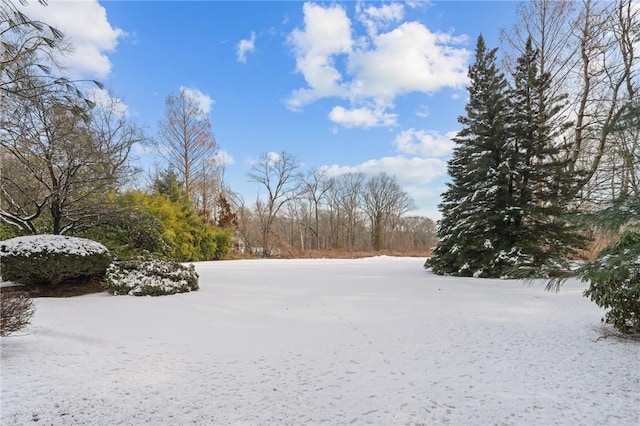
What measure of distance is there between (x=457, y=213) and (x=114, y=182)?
9592mm

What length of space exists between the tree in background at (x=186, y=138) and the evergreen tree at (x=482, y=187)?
53.8ft

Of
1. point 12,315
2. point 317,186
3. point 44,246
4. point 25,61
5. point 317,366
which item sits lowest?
point 317,366

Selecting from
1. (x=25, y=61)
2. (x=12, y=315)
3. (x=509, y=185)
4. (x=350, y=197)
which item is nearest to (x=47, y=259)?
(x=12, y=315)

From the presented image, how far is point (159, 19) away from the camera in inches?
278

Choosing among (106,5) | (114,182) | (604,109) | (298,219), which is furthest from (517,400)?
(298,219)

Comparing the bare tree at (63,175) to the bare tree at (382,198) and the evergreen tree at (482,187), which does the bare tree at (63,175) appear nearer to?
the evergreen tree at (482,187)

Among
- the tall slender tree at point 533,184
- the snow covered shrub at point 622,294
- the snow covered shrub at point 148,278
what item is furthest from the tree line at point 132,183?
the tall slender tree at point 533,184

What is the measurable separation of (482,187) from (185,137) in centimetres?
1843

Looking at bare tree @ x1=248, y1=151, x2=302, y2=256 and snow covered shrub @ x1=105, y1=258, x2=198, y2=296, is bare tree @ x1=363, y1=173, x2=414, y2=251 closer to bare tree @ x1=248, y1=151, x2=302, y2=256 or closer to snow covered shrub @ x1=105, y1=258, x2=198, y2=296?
bare tree @ x1=248, y1=151, x2=302, y2=256

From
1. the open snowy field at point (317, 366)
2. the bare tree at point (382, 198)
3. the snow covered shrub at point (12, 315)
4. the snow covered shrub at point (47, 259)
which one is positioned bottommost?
the open snowy field at point (317, 366)

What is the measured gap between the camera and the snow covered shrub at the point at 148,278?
605cm

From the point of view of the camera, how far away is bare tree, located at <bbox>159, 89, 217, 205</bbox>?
20766 millimetres

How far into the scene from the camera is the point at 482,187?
9.52m

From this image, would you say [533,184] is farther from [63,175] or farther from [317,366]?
[63,175]
